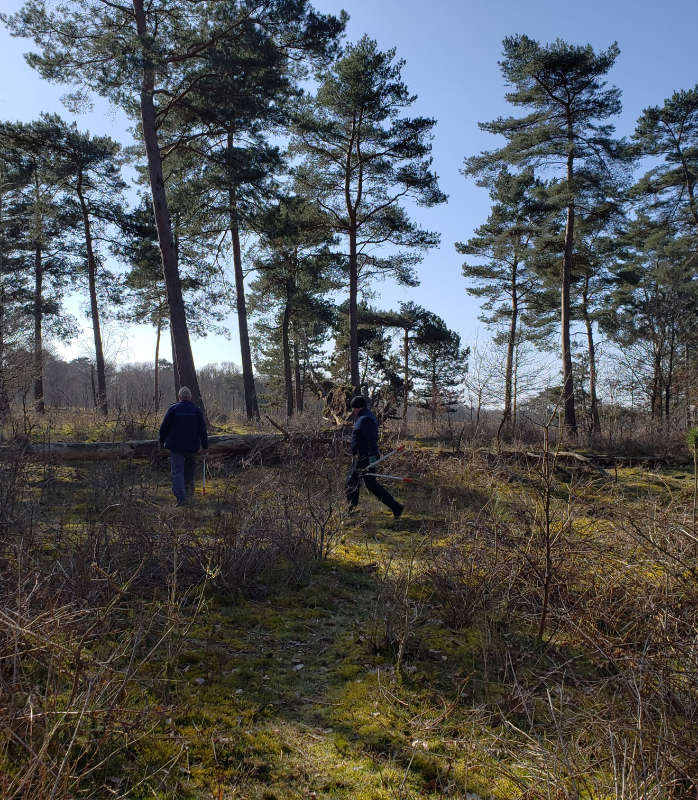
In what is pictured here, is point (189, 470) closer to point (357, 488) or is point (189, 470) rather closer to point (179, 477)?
point (179, 477)

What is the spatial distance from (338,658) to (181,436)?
4801 mm

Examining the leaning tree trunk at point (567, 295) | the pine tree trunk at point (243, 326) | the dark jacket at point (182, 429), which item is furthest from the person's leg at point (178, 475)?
the leaning tree trunk at point (567, 295)

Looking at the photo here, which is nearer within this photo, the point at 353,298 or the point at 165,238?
the point at 165,238

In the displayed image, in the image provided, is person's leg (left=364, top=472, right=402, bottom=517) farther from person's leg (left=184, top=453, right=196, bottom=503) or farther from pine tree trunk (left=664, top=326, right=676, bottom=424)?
pine tree trunk (left=664, top=326, right=676, bottom=424)

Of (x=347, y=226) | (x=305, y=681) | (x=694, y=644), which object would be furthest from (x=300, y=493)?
(x=347, y=226)

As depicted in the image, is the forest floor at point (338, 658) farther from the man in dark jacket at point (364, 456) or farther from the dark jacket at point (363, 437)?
the dark jacket at point (363, 437)

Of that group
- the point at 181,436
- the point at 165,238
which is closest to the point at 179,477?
the point at 181,436

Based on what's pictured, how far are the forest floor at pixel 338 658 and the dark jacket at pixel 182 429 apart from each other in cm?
173

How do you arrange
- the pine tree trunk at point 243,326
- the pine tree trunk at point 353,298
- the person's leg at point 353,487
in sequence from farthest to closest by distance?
the pine tree trunk at point 243,326
the pine tree trunk at point 353,298
the person's leg at point 353,487

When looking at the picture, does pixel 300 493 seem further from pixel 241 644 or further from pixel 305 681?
pixel 305 681

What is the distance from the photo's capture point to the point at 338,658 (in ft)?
12.4

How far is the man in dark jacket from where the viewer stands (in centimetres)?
756

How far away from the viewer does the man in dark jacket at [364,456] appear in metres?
7.56

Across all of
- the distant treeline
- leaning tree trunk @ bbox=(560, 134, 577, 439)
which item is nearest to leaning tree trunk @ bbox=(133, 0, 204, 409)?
the distant treeline
